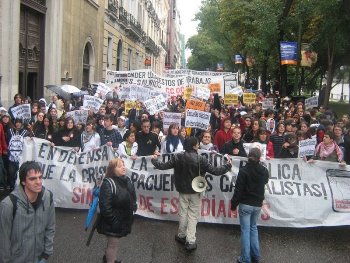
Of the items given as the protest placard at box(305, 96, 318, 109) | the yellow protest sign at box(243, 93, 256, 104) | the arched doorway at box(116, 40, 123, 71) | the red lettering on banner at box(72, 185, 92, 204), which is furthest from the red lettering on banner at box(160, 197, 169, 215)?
the arched doorway at box(116, 40, 123, 71)

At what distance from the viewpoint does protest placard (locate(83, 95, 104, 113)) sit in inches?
474

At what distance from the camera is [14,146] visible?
29.7 ft

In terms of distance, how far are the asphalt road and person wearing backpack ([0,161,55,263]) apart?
2135mm

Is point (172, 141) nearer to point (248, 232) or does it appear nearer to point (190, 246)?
point (190, 246)

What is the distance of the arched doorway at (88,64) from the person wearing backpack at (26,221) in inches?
882

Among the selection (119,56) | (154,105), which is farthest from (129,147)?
(119,56)

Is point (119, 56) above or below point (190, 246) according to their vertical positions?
above

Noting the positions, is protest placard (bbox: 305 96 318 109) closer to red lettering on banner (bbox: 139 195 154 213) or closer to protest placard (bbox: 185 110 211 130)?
protest placard (bbox: 185 110 211 130)

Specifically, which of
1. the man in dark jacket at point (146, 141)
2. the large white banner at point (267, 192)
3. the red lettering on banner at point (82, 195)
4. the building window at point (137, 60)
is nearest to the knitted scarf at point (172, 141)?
the man in dark jacket at point (146, 141)

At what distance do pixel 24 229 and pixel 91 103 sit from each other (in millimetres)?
8383

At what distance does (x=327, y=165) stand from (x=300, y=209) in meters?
0.80

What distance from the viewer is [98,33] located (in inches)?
1081

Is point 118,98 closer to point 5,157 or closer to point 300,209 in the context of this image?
point 5,157

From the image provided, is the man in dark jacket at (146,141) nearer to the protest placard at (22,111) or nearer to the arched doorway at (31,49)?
the protest placard at (22,111)
